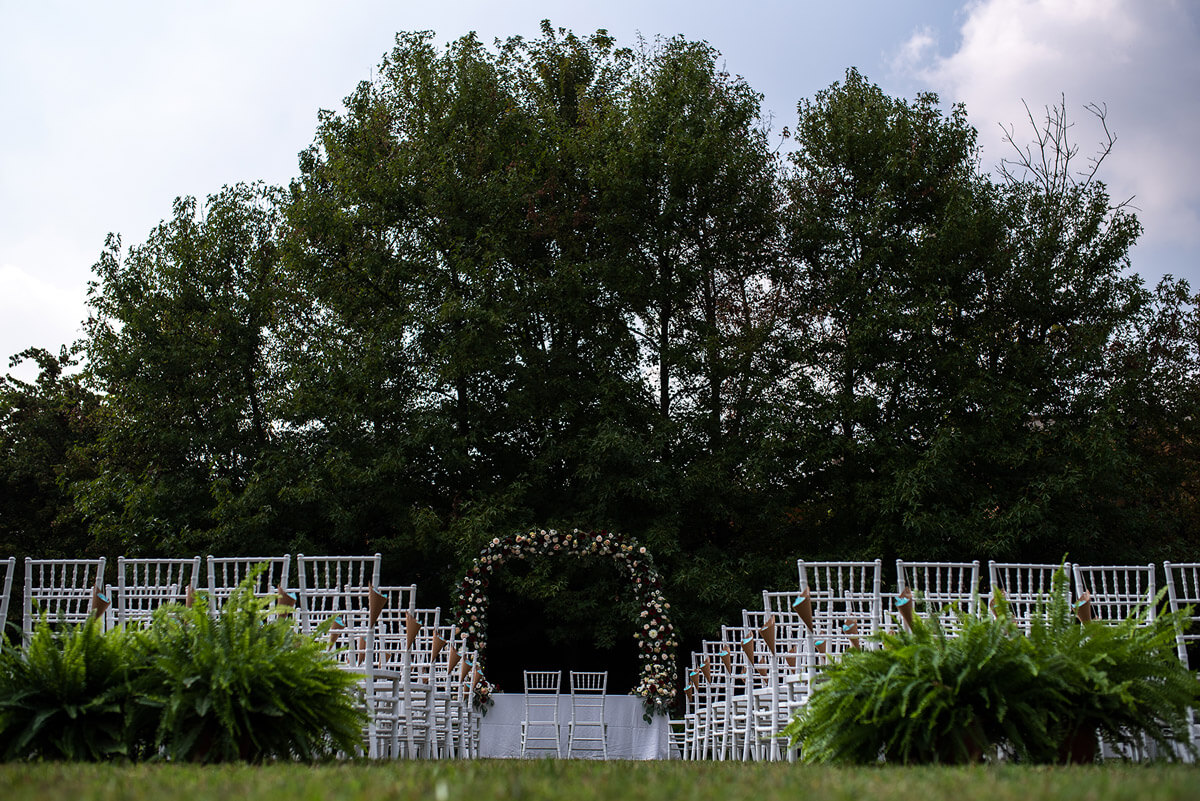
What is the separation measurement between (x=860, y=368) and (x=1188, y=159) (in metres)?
6.04

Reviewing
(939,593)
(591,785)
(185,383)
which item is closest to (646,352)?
(185,383)

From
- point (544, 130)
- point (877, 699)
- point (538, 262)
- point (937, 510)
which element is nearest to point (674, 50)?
point (544, 130)

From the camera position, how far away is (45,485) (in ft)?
62.7

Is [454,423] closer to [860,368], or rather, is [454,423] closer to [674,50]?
[860,368]

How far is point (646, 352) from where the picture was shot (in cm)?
1841

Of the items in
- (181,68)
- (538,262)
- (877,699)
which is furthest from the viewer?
(538,262)

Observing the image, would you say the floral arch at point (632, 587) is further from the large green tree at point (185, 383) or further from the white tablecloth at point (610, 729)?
the large green tree at point (185, 383)

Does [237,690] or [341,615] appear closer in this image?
[237,690]

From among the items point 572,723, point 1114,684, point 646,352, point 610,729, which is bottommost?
point 610,729

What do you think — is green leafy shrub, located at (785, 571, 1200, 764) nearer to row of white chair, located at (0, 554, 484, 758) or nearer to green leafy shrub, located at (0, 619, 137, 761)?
row of white chair, located at (0, 554, 484, 758)

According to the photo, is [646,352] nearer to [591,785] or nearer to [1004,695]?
[1004,695]

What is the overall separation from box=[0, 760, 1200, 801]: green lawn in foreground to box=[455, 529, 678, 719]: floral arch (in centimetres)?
881

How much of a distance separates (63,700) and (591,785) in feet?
9.84

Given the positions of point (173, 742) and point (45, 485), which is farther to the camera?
point (45, 485)
